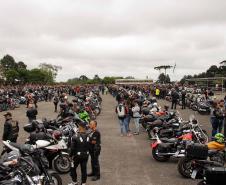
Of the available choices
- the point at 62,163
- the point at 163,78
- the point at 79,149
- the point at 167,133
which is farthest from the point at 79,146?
the point at 163,78

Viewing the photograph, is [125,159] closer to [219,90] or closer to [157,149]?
[157,149]

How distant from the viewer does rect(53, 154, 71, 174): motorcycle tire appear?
27.7 ft

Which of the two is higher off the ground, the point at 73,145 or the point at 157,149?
the point at 73,145

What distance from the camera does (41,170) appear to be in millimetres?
6746

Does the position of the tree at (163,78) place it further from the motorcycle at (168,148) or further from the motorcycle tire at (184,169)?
the motorcycle tire at (184,169)

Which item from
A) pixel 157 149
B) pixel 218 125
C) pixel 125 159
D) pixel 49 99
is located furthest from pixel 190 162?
pixel 49 99

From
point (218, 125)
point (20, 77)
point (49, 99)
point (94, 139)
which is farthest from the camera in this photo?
point (20, 77)

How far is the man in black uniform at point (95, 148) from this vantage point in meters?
7.93

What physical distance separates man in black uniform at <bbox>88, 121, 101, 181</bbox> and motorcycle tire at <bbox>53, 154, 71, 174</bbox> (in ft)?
→ 1.96

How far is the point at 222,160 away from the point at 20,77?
7540cm

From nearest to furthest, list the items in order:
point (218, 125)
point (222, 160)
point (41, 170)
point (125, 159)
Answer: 1. point (41, 170)
2. point (222, 160)
3. point (125, 159)
4. point (218, 125)

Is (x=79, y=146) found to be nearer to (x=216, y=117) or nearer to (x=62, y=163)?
(x=62, y=163)

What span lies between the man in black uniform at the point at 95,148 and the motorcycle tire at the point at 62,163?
0.60 m

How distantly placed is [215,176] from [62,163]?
3.94m
